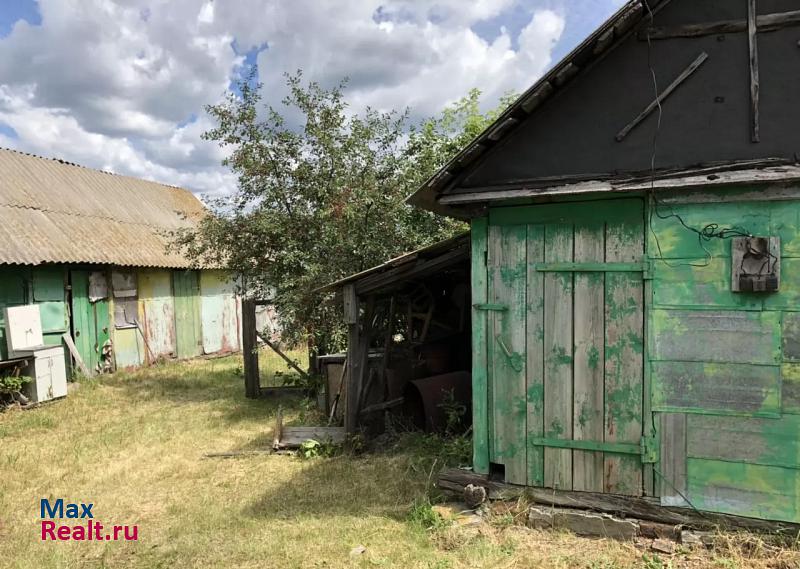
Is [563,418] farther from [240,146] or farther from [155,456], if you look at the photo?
[240,146]

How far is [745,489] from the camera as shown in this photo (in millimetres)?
4598

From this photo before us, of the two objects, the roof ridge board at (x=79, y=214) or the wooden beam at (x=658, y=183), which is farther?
the roof ridge board at (x=79, y=214)

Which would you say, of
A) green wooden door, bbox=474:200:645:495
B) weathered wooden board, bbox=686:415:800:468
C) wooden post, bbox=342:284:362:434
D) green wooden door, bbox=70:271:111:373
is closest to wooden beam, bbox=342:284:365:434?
wooden post, bbox=342:284:362:434

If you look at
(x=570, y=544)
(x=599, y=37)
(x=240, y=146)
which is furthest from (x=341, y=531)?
(x=240, y=146)

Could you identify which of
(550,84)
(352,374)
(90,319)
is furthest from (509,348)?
(90,319)

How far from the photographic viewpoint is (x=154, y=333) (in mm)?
15844

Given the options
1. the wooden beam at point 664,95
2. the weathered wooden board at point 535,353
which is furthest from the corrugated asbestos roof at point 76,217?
the wooden beam at point 664,95

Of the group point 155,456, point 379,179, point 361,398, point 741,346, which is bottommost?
point 155,456

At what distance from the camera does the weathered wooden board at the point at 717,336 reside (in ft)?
14.9

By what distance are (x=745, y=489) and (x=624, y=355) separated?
143cm

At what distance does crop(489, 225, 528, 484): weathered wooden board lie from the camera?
5281 millimetres

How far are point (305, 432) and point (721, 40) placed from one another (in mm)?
6879

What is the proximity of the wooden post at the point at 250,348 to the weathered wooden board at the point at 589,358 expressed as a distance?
7.39 m

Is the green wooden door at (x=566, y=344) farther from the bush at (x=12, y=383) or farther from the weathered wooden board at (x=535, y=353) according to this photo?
the bush at (x=12, y=383)
